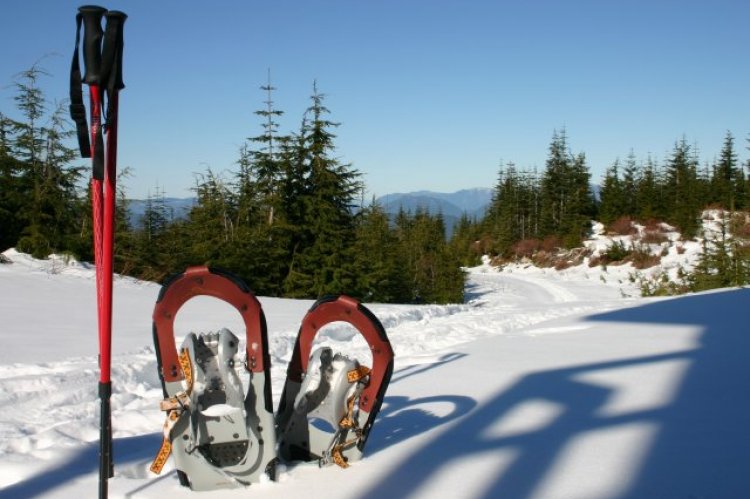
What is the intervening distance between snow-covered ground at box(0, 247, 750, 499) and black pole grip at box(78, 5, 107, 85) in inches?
73.8

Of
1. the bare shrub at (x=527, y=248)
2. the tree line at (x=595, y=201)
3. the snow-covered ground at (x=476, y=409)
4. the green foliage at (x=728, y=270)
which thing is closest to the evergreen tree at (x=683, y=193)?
the tree line at (x=595, y=201)

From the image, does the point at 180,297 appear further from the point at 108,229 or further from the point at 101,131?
the point at 101,131

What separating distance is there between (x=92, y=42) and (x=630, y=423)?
3.65 meters

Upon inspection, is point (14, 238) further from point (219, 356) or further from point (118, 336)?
point (219, 356)

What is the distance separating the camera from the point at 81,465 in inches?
122

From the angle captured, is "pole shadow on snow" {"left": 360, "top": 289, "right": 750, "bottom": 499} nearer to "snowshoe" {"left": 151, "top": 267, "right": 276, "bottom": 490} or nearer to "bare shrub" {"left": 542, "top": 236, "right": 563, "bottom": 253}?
"snowshoe" {"left": 151, "top": 267, "right": 276, "bottom": 490}

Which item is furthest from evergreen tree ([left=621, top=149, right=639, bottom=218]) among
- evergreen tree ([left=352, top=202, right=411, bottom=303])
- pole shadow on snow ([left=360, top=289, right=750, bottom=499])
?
pole shadow on snow ([left=360, top=289, right=750, bottom=499])

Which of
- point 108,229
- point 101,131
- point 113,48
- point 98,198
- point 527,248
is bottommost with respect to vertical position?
point 108,229

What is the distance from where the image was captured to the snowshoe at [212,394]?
2.71m

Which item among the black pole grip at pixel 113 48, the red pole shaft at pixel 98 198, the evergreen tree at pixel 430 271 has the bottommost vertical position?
the evergreen tree at pixel 430 271

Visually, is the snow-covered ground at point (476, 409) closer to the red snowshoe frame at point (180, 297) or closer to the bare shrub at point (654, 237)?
the red snowshoe frame at point (180, 297)

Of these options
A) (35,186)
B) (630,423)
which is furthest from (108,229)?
(35,186)

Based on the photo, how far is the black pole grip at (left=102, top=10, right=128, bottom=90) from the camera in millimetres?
2393

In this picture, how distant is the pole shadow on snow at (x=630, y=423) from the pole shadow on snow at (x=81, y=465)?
1.43 meters
